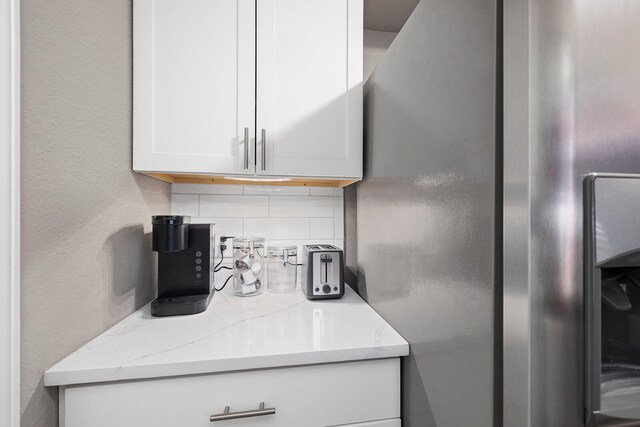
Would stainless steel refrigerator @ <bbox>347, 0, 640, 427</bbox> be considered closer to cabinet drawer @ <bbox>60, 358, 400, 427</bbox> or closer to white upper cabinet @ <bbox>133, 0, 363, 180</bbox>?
cabinet drawer @ <bbox>60, 358, 400, 427</bbox>

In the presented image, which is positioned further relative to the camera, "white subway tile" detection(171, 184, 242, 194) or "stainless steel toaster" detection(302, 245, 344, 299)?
"white subway tile" detection(171, 184, 242, 194)

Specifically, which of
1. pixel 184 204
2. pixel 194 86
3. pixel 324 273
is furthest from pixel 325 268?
pixel 194 86

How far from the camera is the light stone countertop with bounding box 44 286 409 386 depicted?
0.71 meters

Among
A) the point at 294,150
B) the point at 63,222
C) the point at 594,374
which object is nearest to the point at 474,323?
the point at 594,374

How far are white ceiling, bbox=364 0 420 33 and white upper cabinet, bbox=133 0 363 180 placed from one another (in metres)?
0.24

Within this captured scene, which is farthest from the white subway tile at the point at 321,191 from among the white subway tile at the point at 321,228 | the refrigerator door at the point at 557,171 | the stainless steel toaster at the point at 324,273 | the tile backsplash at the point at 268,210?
the refrigerator door at the point at 557,171

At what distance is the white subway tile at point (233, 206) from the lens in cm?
139

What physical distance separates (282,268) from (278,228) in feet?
0.68

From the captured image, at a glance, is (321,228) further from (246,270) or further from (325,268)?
(246,270)

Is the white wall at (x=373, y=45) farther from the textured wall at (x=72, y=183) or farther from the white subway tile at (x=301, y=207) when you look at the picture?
the textured wall at (x=72, y=183)

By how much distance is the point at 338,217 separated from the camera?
1504 mm

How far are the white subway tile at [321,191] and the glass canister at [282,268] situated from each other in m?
0.31

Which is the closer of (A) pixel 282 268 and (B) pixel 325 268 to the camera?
(B) pixel 325 268
